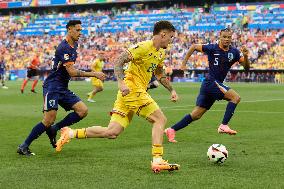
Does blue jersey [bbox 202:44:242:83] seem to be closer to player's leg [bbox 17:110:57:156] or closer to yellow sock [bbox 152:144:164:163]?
player's leg [bbox 17:110:57:156]

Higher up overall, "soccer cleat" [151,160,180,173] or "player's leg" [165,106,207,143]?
"soccer cleat" [151,160,180,173]

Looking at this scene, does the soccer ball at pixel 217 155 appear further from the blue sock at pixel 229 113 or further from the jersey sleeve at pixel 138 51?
the blue sock at pixel 229 113

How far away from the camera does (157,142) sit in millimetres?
8805

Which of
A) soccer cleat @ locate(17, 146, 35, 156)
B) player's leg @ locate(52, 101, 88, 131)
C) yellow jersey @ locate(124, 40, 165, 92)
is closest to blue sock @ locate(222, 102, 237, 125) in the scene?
player's leg @ locate(52, 101, 88, 131)

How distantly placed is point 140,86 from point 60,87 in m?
2.21

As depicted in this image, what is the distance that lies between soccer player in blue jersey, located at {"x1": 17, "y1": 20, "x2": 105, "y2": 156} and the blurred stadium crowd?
39669 millimetres

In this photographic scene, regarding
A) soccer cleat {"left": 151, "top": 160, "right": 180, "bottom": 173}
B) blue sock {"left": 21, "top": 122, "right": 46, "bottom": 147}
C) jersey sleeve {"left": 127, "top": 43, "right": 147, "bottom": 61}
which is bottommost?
blue sock {"left": 21, "top": 122, "right": 46, "bottom": 147}

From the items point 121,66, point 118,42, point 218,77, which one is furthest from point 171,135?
point 118,42

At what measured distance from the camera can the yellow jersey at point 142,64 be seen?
9.05 m

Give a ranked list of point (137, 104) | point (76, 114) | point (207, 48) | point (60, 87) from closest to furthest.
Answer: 1. point (137, 104)
2. point (60, 87)
3. point (76, 114)
4. point (207, 48)

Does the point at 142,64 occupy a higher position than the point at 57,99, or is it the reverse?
the point at 142,64

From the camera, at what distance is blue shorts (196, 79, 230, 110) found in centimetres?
1324

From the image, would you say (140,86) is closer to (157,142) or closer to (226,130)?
(157,142)

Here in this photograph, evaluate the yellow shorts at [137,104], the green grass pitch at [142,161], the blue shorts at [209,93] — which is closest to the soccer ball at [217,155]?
the green grass pitch at [142,161]
